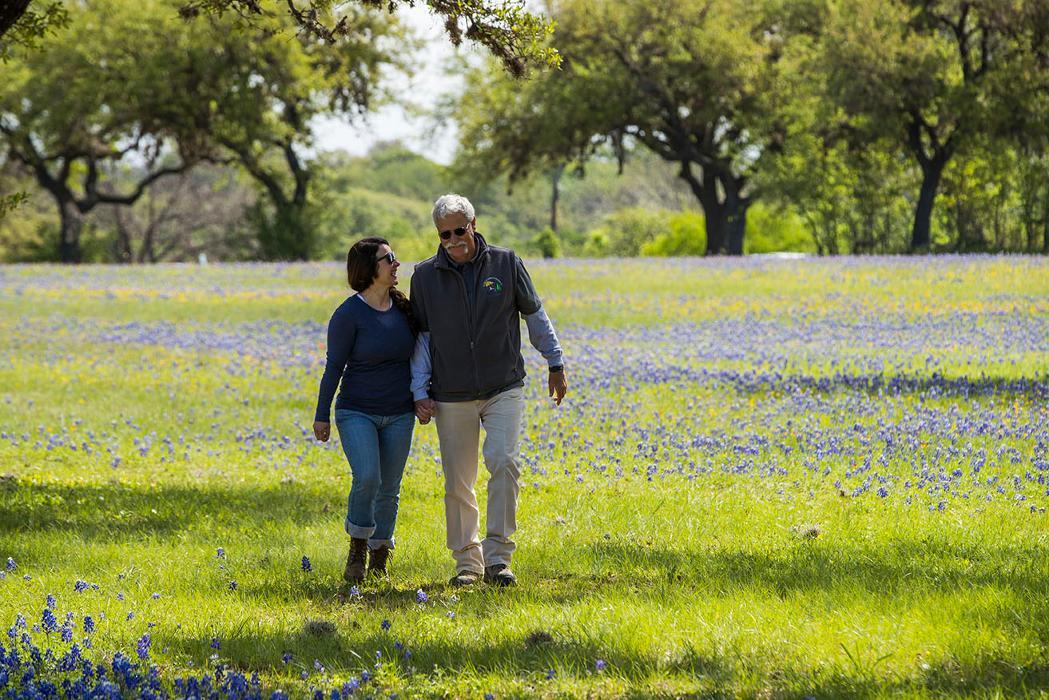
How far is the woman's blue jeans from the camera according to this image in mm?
6531

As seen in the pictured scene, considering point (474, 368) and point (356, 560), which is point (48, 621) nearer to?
point (356, 560)

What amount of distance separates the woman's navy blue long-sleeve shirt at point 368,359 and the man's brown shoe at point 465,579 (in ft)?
3.14

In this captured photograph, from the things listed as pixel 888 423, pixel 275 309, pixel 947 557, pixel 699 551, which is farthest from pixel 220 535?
pixel 275 309

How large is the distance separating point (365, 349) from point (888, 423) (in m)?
5.52

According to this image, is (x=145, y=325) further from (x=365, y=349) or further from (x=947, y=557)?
(x=947, y=557)

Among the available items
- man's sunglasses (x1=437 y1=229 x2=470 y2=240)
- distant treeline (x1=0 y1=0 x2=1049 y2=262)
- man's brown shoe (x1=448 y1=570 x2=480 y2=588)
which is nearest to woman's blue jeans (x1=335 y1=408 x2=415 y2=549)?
man's brown shoe (x1=448 y1=570 x2=480 y2=588)

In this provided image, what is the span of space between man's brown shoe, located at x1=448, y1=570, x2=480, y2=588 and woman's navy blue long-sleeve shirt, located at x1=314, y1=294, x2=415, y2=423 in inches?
37.7

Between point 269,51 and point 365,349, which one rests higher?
point 269,51

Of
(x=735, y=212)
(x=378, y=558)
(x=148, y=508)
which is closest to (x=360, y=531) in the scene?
(x=378, y=558)

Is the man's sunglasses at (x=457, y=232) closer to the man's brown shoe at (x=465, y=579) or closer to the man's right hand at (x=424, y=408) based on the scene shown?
the man's right hand at (x=424, y=408)

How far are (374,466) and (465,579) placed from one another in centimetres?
80

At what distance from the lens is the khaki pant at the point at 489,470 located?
653 centimetres

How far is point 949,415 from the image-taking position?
10.6 metres

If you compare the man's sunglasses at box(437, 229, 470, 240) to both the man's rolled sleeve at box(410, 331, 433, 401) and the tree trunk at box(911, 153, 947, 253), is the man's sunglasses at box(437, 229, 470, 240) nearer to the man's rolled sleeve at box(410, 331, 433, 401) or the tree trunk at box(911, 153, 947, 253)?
the man's rolled sleeve at box(410, 331, 433, 401)
